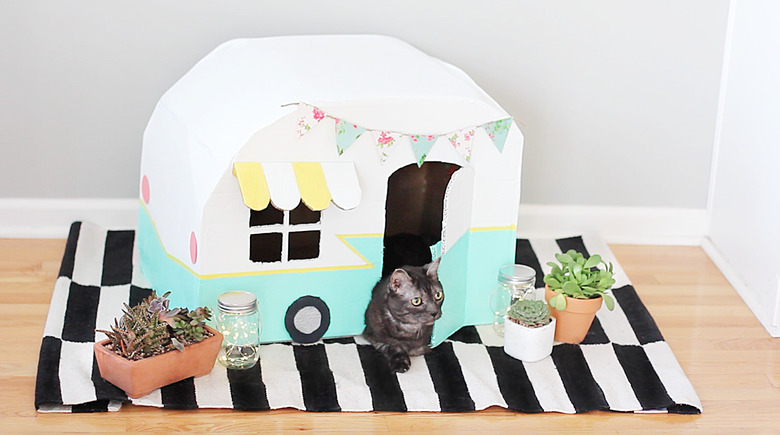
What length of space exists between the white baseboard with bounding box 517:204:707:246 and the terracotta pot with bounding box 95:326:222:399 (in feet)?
4.65

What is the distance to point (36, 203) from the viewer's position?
3221 mm

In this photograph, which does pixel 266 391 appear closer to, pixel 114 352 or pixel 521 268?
Result: pixel 114 352

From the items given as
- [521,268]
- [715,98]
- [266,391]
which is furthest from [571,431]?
[715,98]

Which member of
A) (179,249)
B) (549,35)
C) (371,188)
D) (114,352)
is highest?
(549,35)

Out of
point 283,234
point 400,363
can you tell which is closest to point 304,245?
point 283,234

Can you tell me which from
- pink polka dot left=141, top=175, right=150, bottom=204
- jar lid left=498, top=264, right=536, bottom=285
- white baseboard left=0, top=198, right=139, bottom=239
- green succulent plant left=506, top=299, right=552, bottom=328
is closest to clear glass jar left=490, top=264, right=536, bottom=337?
jar lid left=498, top=264, right=536, bottom=285

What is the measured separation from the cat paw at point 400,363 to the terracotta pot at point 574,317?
431mm

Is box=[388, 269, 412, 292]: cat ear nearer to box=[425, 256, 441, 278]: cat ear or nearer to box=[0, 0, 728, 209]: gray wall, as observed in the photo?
box=[425, 256, 441, 278]: cat ear

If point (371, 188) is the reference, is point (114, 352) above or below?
below

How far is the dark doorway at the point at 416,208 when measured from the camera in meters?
2.72

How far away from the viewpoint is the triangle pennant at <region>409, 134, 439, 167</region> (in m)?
2.46

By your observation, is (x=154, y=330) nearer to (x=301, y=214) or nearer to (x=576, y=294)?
(x=301, y=214)

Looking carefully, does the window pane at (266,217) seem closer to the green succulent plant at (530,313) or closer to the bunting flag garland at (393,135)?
the bunting flag garland at (393,135)

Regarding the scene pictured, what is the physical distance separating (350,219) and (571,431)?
2.51ft
